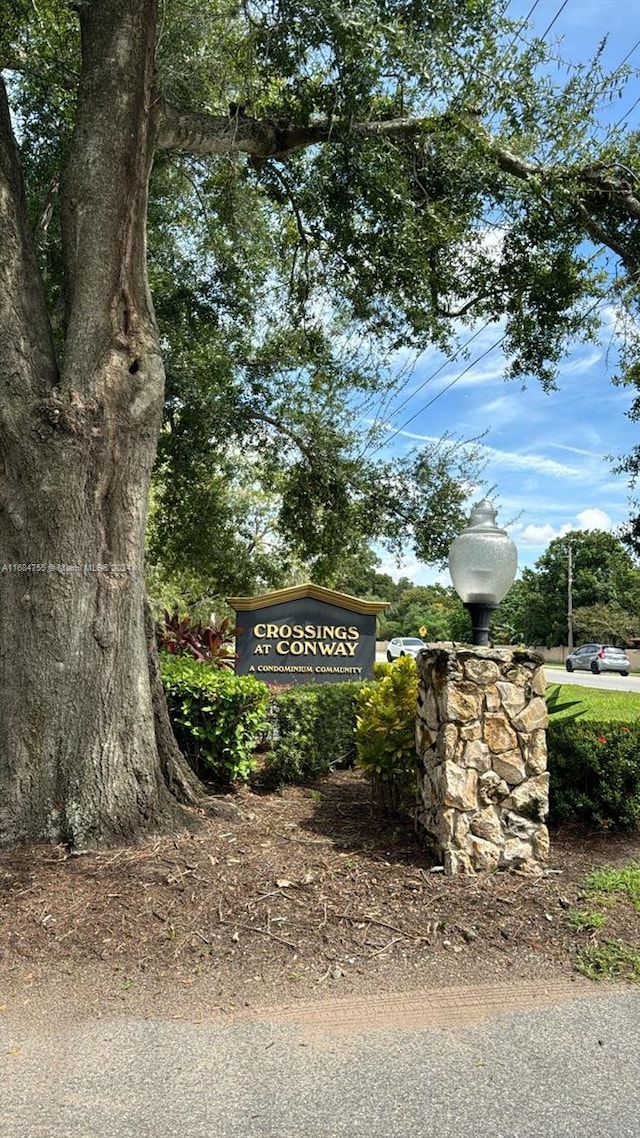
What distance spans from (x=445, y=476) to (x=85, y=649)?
7.10m

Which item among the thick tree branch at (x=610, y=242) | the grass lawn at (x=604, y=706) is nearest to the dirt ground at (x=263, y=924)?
the thick tree branch at (x=610, y=242)

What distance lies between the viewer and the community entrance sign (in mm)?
10516

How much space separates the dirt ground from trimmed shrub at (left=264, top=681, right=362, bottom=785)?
1.84m

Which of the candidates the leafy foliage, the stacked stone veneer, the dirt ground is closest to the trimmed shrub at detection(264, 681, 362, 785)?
the dirt ground


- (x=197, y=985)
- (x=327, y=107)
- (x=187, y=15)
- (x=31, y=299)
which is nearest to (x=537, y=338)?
(x=327, y=107)

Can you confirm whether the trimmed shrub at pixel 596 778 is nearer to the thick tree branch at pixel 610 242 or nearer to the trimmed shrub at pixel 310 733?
the trimmed shrub at pixel 310 733

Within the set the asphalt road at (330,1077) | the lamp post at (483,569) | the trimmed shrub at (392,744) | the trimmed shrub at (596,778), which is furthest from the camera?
the trimmed shrub at (392,744)

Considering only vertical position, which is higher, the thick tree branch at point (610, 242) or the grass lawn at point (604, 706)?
the thick tree branch at point (610, 242)

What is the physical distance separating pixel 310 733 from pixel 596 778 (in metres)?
2.52

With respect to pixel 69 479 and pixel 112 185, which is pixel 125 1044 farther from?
pixel 112 185

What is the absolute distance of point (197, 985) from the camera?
3289 millimetres

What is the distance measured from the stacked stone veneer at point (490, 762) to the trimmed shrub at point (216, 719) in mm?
1965

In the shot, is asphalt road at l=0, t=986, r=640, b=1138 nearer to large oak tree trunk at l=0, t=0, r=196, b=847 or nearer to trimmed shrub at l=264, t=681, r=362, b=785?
large oak tree trunk at l=0, t=0, r=196, b=847

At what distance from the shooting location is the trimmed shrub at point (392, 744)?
5.62 meters
